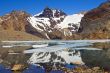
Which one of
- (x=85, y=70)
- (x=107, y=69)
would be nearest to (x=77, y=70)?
(x=85, y=70)

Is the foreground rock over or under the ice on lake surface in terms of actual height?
under

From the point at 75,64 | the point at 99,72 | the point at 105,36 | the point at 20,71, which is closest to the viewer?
the point at 99,72

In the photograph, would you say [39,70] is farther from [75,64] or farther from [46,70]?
[75,64]

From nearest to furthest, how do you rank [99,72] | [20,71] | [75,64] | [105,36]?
[99,72] → [20,71] → [75,64] → [105,36]

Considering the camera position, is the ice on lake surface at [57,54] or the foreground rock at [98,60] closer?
the foreground rock at [98,60]

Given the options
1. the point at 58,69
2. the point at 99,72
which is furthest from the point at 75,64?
the point at 99,72

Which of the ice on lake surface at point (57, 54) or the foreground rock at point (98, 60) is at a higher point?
the ice on lake surface at point (57, 54)

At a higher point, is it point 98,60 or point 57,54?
point 57,54

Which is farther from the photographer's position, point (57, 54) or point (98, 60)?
point (57, 54)

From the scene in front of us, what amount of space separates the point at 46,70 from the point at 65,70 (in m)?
2.15

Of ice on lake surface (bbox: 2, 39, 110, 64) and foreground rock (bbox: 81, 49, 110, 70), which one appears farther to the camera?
ice on lake surface (bbox: 2, 39, 110, 64)

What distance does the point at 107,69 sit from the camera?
31.4 metres

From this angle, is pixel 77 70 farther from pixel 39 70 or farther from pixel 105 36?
pixel 105 36

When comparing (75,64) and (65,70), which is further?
(75,64)
